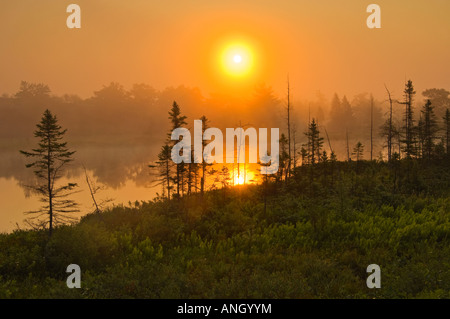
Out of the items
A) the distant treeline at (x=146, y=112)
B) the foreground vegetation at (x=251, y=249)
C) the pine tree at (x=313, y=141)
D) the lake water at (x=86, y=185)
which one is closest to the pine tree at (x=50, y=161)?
the foreground vegetation at (x=251, y=249)

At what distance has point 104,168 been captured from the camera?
2010 inches

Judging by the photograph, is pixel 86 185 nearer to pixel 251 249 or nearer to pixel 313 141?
pixel 313 141

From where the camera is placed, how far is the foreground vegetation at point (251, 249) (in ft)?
32.3

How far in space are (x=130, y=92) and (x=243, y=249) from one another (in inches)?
4730

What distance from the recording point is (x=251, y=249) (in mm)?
13969

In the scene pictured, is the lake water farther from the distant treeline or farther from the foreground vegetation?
the distant treeline

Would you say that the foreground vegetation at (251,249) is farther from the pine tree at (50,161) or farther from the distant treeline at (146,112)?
the distant treeline at (146,112)

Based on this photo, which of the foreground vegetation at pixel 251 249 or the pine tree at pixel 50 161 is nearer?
the foreground vegetation at pixel 251 249

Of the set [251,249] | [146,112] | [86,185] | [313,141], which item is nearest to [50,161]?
[251,249]

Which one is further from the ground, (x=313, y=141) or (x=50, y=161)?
(x=313, y=141)

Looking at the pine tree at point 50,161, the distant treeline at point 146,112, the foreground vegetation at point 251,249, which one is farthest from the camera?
the distant treeline at point 146,112

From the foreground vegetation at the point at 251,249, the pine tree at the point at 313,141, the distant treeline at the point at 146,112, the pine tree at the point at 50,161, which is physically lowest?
the foreground vegetation at the point at 251,249

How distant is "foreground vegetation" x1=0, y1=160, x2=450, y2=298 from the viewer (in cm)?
984

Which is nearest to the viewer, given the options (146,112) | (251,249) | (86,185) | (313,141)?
(251,249)
